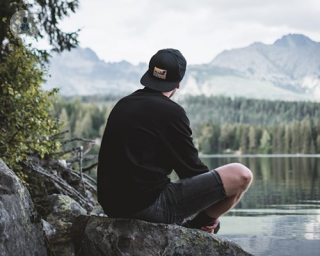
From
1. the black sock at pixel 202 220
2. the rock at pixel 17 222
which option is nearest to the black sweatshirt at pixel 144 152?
the black sock at pixel 202 220

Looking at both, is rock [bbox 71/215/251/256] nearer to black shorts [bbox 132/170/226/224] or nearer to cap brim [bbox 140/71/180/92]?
black shorts [bbox 132/170/226/224]

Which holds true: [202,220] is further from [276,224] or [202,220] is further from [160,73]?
[276,224]

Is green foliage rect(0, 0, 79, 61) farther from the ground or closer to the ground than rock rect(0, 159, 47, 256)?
farther from the ground

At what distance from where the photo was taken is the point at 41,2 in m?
10.8

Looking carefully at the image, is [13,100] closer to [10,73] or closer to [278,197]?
[10,73]

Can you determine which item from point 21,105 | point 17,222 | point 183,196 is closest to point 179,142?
point 183,196

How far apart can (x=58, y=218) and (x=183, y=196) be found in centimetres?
299

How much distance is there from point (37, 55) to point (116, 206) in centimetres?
546

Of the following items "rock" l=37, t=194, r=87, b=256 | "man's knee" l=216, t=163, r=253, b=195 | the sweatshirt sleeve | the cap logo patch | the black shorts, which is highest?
the cap logo patch

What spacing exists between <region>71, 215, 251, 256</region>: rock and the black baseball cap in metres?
1.16

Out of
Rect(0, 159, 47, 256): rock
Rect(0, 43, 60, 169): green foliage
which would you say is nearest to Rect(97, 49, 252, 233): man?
Rect(0, 159, 47, 256): rock

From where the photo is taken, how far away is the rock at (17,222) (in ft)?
13.8

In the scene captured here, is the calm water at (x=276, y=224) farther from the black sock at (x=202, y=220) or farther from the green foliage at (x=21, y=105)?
the green foliage at (x=21, y=105)

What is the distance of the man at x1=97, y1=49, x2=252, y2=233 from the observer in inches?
175
